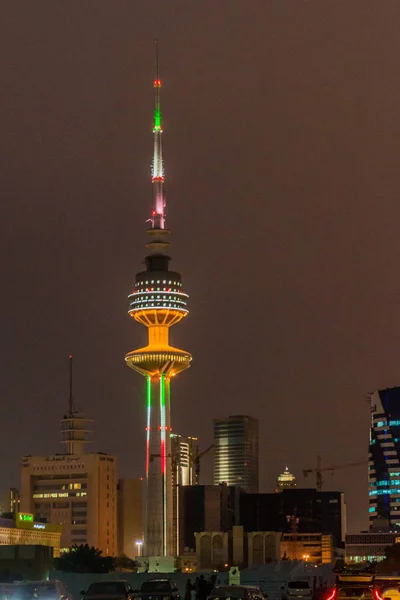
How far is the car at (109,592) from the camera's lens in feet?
174

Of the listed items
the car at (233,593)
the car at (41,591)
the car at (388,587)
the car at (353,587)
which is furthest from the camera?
the car at (353,587)

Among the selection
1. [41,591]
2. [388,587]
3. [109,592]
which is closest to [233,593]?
[109,592]

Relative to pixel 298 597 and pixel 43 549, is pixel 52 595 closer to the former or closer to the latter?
pixel 298 597

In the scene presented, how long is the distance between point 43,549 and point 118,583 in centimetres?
8463

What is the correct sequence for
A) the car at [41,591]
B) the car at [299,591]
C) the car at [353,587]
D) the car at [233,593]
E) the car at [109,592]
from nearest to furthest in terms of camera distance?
the car at [41,591]
the car at [233,593]
the car at [353,587]
the car at [109,592]
the car at [299,591]

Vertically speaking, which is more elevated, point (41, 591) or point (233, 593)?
point (41, 591)

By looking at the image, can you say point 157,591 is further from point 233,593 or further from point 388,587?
point 388,587

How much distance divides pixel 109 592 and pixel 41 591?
4.59 meters

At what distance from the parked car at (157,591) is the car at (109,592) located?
88cm

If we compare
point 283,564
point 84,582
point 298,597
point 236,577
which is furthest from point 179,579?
point 283,564

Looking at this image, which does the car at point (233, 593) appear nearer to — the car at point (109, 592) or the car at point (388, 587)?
the car at point (109, 592)

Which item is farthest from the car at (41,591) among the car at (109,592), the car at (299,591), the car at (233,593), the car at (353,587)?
the car at (299,591)

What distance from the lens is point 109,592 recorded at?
2114 inches

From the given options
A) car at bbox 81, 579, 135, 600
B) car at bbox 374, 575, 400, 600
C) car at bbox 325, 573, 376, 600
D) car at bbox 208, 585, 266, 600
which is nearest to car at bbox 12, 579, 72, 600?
car at bbox 81, 579, 135, 600
